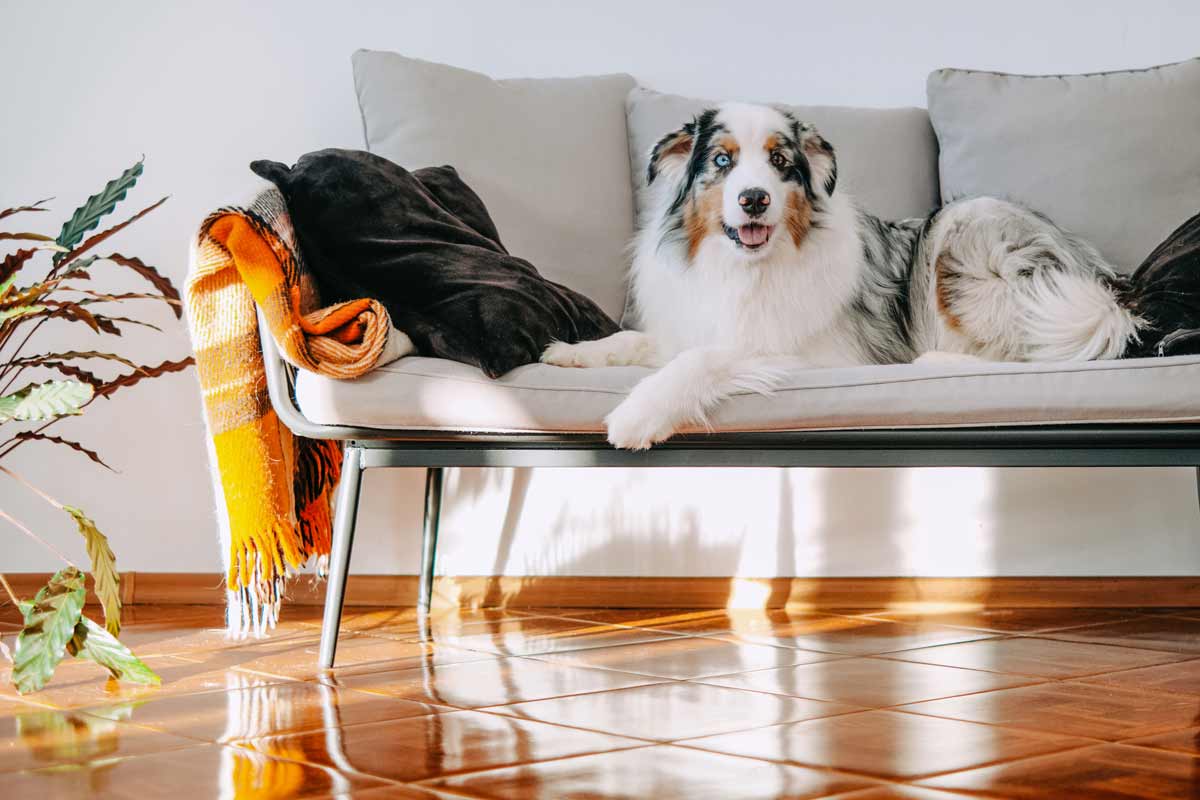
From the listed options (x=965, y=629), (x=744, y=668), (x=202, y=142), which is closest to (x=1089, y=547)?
(x=965, y=629)

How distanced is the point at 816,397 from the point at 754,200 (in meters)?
0.43

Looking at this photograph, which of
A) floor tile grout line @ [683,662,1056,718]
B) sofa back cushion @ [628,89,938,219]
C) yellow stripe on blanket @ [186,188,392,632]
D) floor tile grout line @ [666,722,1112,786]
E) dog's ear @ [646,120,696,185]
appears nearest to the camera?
floor tile grout line @ [666,722,1112,786]

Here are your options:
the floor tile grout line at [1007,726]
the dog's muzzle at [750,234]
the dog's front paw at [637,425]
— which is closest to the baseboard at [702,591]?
the dog's muzzle at [750,234]

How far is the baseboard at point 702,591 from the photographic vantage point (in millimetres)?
2588

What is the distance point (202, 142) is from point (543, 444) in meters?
1.39

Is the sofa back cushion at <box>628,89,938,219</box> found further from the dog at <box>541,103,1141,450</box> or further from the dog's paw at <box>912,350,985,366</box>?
the dog's paw at <box>912,350,985,366</box>

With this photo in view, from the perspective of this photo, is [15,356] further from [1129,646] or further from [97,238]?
[1129,646]

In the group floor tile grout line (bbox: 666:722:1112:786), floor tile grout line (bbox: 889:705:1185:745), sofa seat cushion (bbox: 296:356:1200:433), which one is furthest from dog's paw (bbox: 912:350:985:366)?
floor tile grout line (bbox: 666:722:1112:786)

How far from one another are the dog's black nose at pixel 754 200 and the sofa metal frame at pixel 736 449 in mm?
449

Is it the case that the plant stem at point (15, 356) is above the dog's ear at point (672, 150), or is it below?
below

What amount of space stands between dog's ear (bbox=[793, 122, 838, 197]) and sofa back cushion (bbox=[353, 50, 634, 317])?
447mm

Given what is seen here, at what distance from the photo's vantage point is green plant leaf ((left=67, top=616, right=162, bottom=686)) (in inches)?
68.2

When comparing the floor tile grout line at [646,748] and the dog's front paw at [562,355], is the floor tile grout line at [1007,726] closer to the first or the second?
the floor tile grout line at [646,748]

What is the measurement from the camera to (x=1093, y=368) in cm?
172
